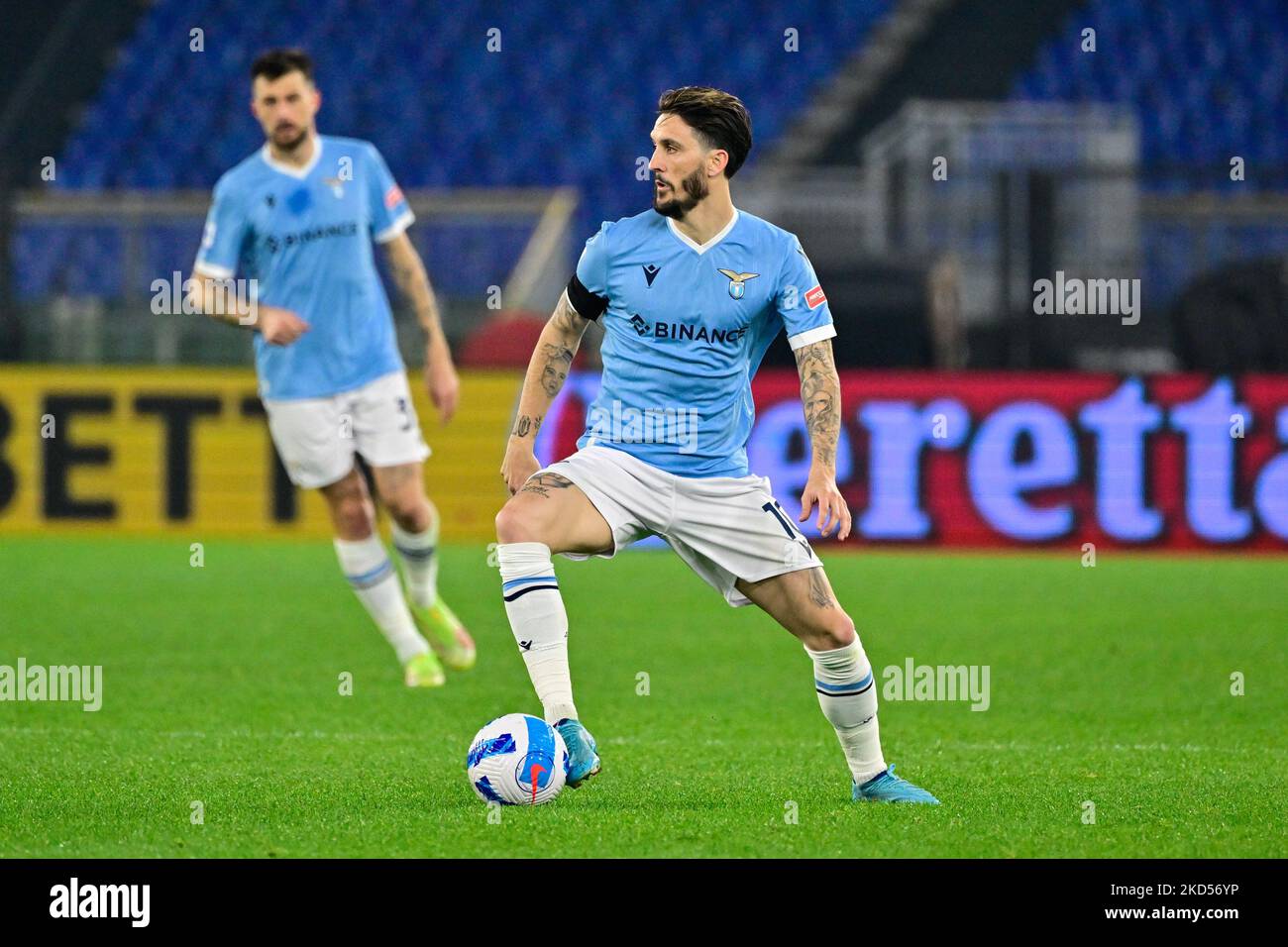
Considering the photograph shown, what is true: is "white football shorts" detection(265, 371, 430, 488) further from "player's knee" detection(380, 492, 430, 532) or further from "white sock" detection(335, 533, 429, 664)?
"white sock" detection(335, 533, 429, 664)

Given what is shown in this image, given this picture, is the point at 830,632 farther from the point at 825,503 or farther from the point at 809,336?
the point at 809,336

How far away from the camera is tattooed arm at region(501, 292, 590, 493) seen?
17.6 ft

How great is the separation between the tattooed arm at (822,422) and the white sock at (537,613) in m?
0.70

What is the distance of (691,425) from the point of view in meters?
Answer: 5.34

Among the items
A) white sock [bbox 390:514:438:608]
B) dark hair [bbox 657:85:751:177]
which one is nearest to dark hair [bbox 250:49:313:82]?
white sock [bbox 390:514:438:608]

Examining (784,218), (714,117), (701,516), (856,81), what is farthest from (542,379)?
(856,81)

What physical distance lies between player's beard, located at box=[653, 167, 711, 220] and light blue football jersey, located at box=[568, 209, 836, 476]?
0.25 ft

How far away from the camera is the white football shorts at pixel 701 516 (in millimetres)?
5211

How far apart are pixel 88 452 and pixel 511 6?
24.4 ft

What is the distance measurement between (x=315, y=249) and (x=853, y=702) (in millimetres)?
3587

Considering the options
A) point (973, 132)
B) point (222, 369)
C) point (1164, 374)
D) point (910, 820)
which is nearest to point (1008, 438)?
point (1164, 374)

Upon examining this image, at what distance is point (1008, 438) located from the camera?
43.2 ft

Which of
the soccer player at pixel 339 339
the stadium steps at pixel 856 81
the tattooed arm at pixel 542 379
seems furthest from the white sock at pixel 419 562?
the stadium steps at pixel 856 81

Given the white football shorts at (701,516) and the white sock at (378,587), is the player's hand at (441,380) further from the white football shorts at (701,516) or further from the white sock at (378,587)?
the white football shorts at (701,516)
